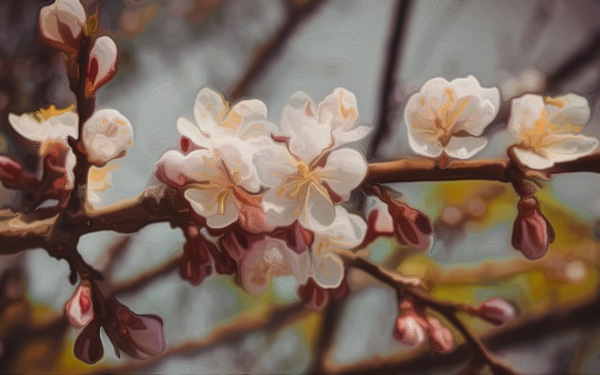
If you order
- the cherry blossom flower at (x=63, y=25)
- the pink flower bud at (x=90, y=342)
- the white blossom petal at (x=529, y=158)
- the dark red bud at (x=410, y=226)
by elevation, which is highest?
the cherry blossom flower at (x=63, y=25)

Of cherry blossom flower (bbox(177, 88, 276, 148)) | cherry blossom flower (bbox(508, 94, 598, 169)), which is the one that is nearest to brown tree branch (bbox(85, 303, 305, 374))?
cherry blossom flower (bbox(177, 88, 276, 148))

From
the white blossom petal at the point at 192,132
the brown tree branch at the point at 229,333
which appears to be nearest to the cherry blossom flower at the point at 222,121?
the white blossom petal at the point at 192,132

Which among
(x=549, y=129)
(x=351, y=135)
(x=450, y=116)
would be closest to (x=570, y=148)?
(x=549, y=129)

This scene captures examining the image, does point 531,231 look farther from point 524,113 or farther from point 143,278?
point 143,278

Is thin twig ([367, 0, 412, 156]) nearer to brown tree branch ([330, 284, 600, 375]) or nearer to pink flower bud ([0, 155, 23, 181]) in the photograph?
brown tree branch ([330, 284, 600, 375])

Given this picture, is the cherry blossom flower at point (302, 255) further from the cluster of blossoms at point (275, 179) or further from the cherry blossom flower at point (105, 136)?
the cherry blossom flower at point (105, 136)

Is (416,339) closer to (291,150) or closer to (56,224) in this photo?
(291,150)
